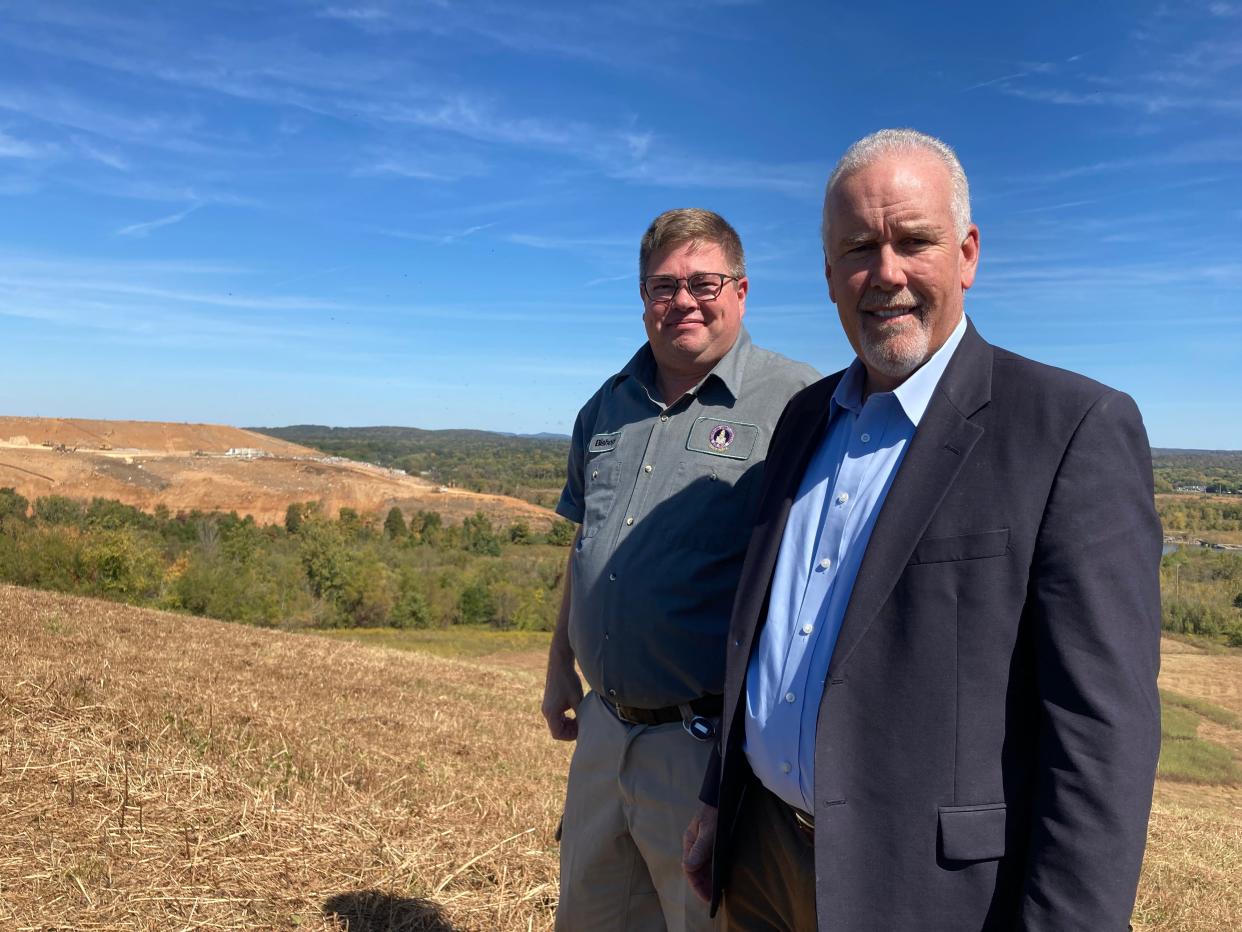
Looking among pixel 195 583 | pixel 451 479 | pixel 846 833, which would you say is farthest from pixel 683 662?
pixel 451 479

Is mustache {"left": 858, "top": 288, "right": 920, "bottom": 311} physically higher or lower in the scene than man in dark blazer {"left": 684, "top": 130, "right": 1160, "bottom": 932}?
higher

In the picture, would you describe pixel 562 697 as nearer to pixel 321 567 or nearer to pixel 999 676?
pixel 999 676

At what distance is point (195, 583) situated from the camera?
109 feet

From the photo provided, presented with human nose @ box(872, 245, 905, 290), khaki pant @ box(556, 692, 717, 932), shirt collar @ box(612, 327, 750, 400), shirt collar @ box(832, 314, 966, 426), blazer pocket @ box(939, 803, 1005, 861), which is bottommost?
khaki pant @ box(556, 692, 717, 932)

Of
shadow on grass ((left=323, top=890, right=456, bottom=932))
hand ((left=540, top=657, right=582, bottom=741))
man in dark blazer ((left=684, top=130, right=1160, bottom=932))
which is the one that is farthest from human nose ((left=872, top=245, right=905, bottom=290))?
shadow on grass ((left=323, top=890, right=456, bottom=932))

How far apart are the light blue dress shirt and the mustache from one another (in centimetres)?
14

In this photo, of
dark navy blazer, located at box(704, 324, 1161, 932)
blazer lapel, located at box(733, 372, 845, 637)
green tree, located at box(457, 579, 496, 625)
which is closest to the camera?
dark navy blazer, located at box(704, 324, 1161, 932)

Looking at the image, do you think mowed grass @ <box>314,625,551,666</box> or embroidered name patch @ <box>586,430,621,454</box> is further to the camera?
mowed grass @ <box>314,625,551,666</box>

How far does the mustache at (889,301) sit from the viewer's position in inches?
77.7

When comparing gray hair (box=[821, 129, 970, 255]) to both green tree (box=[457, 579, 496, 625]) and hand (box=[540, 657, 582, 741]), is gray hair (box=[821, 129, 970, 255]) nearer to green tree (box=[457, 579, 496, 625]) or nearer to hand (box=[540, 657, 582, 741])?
hand (box=[540, 657, 582, 741])

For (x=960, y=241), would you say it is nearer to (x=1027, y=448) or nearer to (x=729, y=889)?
(x=1027, y=448)

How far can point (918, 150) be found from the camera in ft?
6.45

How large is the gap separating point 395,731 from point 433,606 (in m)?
42.2

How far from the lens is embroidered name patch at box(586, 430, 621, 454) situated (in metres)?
3.14
